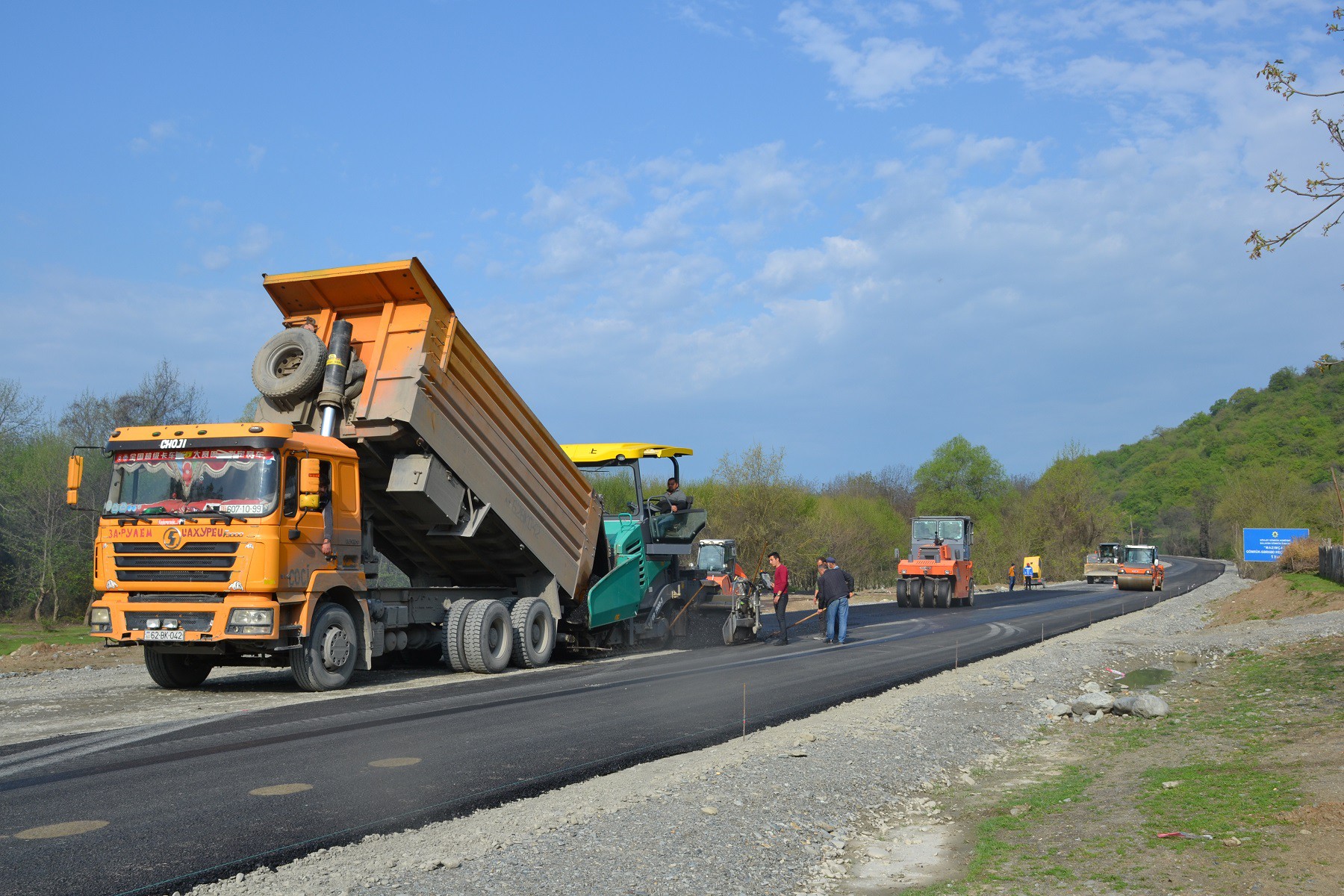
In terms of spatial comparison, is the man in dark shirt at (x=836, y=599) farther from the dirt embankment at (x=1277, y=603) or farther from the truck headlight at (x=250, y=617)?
the dirt embankment at (x=1277, y=603)

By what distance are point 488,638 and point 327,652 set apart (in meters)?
2.62

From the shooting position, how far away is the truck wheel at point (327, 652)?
37.4 feet

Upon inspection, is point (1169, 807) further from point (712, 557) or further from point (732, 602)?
point (712, 557)

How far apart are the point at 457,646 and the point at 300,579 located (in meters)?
3.21

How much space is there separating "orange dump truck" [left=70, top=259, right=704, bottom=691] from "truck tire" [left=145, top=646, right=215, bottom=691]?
3 centimetres

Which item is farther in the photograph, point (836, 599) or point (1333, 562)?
point (1333, 562)

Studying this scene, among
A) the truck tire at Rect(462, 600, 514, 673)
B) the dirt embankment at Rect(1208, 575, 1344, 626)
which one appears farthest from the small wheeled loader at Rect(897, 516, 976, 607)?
the truck tire at Rect(462, 600, 514, 673)

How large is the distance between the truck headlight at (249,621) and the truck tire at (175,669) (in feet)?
5.65

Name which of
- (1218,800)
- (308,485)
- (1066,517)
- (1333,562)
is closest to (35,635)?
(308,485)

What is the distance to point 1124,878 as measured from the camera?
5.04 metres

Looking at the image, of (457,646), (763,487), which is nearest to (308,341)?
(457,646)

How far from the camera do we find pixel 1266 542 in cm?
4881

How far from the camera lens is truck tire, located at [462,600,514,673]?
13695mm

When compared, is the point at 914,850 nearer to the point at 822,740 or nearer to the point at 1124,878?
the point at 1124,878
